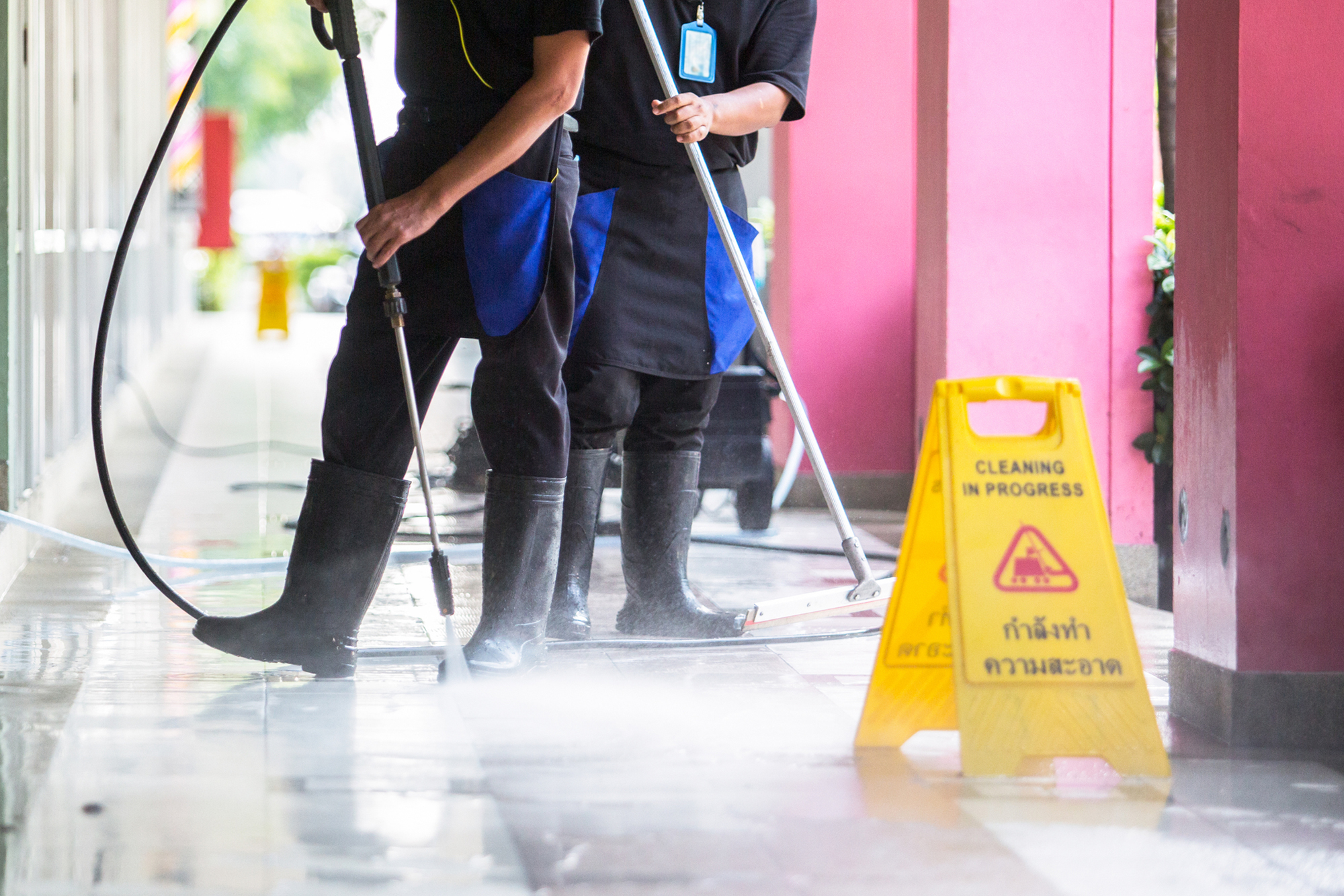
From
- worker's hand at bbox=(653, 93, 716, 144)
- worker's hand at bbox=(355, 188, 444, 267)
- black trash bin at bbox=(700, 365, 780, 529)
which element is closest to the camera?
worker's hand at bbox=(355, 188, 444, 267)

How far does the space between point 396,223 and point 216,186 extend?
1827cm

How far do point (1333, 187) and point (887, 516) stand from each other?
11.8 ft

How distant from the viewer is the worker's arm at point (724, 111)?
321 cm

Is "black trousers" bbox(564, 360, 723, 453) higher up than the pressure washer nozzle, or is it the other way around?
"black trousers" bbox(564, 360, 723, 453)

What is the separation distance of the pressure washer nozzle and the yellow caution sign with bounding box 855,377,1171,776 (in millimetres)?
832

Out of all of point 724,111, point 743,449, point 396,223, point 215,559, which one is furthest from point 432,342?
point 743,449

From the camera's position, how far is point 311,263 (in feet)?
94.7

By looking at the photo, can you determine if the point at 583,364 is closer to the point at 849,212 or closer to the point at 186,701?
the point at 186,701

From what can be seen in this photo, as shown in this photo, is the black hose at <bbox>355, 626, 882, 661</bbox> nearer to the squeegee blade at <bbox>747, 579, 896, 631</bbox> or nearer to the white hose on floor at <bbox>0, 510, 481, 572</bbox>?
the squeegee blade at <bbox>747, 579, 896, 631</bbox>

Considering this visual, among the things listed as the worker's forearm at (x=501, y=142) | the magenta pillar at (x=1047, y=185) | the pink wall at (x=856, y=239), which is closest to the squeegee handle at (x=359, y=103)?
the worker's forearm at (x=501, y=142)

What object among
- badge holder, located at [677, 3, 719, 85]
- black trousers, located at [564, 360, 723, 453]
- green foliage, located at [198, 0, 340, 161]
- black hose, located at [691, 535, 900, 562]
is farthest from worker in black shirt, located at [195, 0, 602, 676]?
green foliage, located at [198, 0, 340, 161]

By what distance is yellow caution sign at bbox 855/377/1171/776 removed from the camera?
8.12ft

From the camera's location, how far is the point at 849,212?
21.7 feet

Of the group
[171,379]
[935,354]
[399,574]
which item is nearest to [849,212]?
[935,354]
